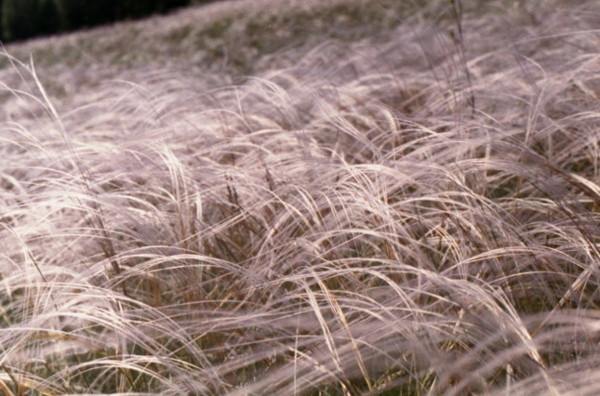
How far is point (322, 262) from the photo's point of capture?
6.36 feet

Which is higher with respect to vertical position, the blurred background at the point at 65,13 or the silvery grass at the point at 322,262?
the silvery grass at the point at 322,262

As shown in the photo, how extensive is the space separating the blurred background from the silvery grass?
10350mm

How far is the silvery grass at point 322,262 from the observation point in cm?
152

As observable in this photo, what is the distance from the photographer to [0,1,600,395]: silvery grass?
1.52 m

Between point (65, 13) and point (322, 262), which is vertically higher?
point (322, 262)

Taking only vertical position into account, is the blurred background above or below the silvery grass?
below

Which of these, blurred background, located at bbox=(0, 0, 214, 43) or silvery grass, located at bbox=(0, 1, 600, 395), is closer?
silvery grass, located at bbox=(0, 1, 600, 395)

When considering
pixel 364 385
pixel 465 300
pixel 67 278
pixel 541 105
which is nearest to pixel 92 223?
pixel 67 278

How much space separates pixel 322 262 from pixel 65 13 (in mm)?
11833

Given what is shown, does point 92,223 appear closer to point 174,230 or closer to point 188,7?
point 174,230

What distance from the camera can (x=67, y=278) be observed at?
7.20ft

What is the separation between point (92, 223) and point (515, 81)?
1341mm

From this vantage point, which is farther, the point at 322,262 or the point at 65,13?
the point at 65,13

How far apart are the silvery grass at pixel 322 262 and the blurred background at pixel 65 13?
10350 millimetres
